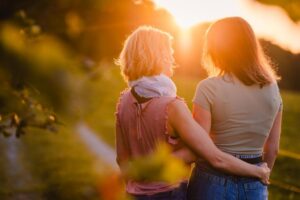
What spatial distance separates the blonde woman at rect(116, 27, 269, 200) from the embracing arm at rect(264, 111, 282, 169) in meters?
0.28

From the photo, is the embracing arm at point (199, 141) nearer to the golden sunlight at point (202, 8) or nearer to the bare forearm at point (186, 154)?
the bare forearm at point (186, 154)

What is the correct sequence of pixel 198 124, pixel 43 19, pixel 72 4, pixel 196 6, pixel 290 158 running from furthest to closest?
pixel 290 158, pixel 198 124, pixel 43 19, pixel 72 4, pixel 196 6

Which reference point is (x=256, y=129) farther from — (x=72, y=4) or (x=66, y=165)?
(x=66, y=165)

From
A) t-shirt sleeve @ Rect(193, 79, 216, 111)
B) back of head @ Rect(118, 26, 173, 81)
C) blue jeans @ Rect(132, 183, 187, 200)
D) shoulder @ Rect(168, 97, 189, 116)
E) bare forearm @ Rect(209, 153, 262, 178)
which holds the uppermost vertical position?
back of head @ Rect(118, 26, 173, 81)

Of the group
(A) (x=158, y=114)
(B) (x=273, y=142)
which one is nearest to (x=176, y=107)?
(A) (x=158, y=114)

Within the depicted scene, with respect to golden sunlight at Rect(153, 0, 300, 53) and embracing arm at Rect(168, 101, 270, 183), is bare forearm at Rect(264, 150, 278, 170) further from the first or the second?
golden sunlight at Rect(153, 0, 300, 53)

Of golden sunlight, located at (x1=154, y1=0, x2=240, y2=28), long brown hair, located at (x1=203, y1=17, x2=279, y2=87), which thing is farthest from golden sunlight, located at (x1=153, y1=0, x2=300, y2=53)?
long brown hair, located at (x1=203, y1=17, x2=279, y2=87)

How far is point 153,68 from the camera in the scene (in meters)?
2.76

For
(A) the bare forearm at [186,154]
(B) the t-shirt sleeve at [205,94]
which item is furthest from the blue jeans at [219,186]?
(B) the t-shirt sleeve at [205,94]

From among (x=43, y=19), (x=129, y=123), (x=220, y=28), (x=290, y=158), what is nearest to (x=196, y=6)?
(x=43, y=19)

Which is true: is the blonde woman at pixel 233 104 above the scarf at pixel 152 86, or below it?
below

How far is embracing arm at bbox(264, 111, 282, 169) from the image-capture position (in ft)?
9.87

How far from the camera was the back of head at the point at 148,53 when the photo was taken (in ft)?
8.93

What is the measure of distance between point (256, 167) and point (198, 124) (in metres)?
0.38
